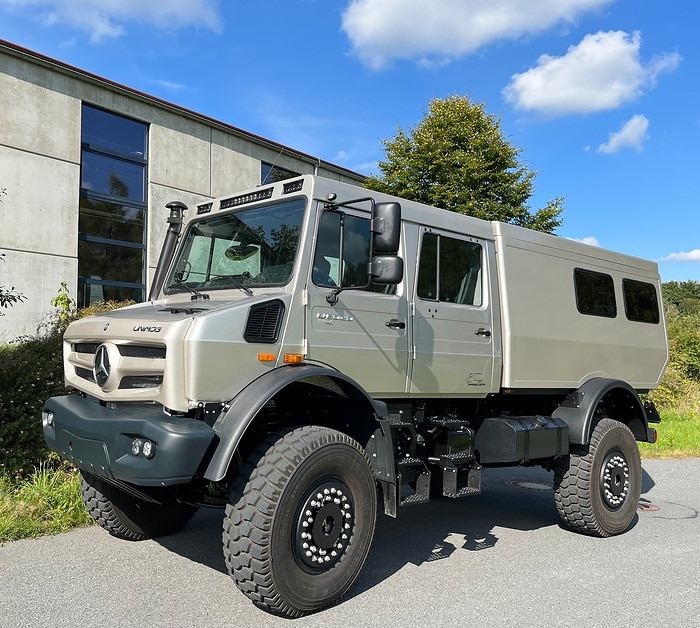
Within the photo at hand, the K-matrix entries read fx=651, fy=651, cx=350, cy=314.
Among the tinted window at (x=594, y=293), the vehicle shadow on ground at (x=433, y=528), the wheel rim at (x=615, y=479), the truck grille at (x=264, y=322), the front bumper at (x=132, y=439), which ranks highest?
the tinted window at (x=594, y=293)

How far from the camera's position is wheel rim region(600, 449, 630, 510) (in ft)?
19.2

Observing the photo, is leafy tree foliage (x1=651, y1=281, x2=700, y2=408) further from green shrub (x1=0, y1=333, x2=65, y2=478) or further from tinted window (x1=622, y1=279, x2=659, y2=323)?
green shrub (x1=0, y1=333, x2=65, y2=478)

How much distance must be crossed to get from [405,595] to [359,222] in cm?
249

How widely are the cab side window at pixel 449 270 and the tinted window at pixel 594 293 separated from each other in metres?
1.35

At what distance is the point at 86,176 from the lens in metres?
13.7

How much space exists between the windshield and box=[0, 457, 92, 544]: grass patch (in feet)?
6.84

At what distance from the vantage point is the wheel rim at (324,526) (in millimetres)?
3805

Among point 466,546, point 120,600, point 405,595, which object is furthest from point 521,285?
point 120,600

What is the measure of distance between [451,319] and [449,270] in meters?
0.39

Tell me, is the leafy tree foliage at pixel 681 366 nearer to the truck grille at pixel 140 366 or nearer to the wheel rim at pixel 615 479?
the wheel rim at pixel 615 479

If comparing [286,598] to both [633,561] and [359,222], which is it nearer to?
[359,222]

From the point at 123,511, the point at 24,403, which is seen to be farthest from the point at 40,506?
the point at 24,403

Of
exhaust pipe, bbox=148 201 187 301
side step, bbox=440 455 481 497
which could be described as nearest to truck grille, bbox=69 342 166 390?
exhaust pipe, bbox=148 201 187 301

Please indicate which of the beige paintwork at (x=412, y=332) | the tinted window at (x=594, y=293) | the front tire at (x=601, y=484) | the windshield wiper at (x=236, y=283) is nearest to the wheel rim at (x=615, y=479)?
the front tire at (x=601, y=484)
